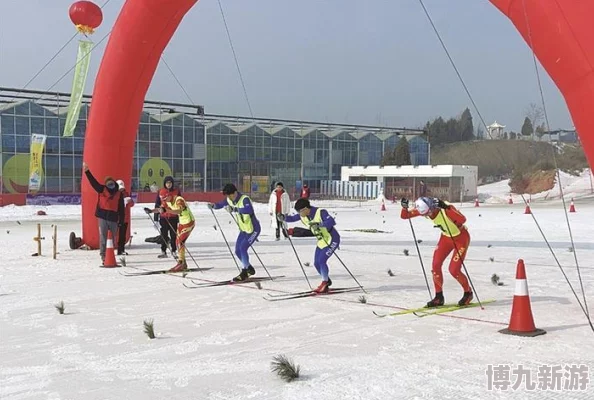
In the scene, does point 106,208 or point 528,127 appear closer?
point 528,127

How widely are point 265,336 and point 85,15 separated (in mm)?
10189

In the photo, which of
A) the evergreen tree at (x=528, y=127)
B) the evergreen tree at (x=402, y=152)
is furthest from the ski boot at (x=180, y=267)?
the evergreen tree at (x=402, y=152)

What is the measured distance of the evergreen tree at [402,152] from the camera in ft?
199

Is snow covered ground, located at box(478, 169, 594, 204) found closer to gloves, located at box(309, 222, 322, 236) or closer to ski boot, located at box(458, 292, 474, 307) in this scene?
gloves, located at box(309, 222, 322, 236)

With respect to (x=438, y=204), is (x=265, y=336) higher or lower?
lower

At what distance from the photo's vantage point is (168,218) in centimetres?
1377

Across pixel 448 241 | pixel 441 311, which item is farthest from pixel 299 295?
pixel 448 241

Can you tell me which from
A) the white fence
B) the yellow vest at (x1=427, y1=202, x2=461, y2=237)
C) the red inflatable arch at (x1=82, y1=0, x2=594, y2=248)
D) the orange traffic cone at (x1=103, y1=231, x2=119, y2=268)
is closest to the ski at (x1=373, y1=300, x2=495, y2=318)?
the yellow vest at (x1=427, y1=202, x2=461, y2=237)

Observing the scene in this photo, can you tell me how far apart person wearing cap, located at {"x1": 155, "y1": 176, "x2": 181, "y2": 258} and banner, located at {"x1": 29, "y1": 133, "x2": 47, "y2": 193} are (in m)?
23.8

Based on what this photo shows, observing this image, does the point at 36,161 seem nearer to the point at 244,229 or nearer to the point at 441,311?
the point at 244,229

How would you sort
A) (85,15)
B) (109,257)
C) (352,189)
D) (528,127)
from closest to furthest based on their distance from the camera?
(528,127), (109,257), (85,15), (352,189)

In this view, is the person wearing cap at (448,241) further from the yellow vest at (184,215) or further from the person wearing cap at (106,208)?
the person wearing cap at (106,208)

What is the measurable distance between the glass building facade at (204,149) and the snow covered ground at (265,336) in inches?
807

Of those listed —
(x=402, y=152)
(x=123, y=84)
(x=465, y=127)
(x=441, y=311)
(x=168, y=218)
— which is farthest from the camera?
(x=465, y=127)
